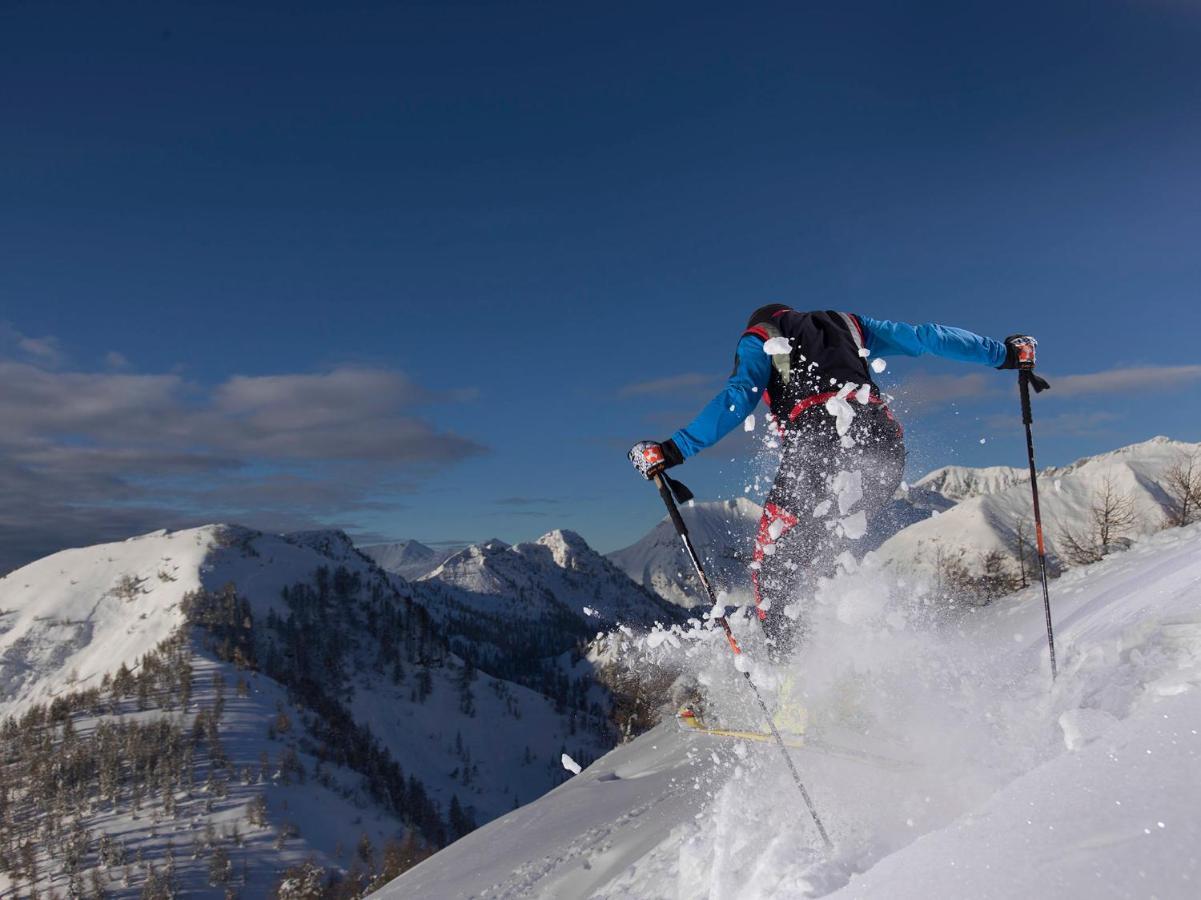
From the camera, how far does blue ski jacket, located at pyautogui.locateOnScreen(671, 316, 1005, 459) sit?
5.59 meters

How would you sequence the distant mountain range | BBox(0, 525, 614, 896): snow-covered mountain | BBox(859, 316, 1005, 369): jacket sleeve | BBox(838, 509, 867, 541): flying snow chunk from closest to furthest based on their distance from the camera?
BBox(838, 509, 867, 541): flying snow chunk < BBox(859, 316, 1005, 369): jacket sleeve < the distant mountain range < BBox(0, 525, 614, 896): snow-covered mountain

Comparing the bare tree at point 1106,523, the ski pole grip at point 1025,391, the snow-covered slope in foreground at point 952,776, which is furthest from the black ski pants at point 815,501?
the bare tree at point 1106,523

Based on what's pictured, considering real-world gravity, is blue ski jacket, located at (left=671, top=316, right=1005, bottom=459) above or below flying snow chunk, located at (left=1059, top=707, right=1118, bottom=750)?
above

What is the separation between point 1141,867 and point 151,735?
167232mm

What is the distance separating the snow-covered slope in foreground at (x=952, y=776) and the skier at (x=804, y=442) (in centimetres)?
42

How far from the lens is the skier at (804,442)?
5590 millimetres

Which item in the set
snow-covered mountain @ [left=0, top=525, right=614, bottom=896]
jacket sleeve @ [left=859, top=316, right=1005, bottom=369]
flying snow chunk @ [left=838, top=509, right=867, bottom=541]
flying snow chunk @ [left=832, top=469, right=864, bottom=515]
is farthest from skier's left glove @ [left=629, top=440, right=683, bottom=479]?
snow-covered mountain @ [left=0, top=525, right=614, bottom=896]

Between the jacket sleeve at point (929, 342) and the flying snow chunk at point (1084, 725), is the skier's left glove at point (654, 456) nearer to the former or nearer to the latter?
the jacket sleeve at point (929, 342)

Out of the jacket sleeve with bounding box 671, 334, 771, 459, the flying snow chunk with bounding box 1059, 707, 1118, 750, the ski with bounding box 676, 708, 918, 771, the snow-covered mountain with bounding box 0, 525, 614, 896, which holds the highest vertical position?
the jacket sleeve with bounding box 671, 334, 771, 459

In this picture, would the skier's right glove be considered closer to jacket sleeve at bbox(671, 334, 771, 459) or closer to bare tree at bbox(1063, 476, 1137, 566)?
jacket sleeve at bbox(671, 334, 771, 459)

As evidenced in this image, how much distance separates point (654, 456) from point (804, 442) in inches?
47.7

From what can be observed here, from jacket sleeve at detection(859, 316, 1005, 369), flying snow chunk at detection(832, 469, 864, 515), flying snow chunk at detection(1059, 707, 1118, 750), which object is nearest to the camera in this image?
flying snow chunk at detection(1059, 707, 1118, 750)

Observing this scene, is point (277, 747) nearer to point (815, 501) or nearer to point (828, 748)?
point (815, 501)

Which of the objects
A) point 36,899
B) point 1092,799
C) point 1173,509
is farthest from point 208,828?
point 1092,799
